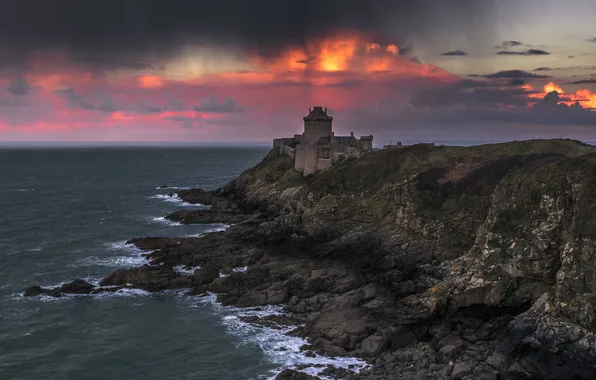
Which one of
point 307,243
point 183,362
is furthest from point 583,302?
point 307,243

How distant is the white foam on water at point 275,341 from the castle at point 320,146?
142 ft

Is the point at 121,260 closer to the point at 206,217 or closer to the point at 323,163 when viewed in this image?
the point at 206,217

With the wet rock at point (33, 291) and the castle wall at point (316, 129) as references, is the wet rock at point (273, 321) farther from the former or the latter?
the castle wall at point (316, 129)

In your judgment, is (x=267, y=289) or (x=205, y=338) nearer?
(x=205, y=338)

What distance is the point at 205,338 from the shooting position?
42.3m

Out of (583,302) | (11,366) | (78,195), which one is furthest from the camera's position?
(78,195)

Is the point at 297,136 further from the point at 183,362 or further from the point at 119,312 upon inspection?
the point at 183,362

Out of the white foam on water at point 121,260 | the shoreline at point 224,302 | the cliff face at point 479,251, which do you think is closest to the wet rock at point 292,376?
the shoreline at point 224,302

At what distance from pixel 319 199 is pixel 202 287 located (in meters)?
22.5

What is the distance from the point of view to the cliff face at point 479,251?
3362cm

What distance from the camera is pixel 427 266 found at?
4788 cm

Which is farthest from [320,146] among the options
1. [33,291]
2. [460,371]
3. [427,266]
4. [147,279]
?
[460,371]

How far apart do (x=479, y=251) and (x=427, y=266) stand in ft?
17.7

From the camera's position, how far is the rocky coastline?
33938 millimetres
